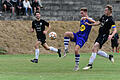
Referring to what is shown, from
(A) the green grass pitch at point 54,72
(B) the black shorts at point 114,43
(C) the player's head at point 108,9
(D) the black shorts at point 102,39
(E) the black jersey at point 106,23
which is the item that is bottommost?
(B) the black shorts at point 114,43

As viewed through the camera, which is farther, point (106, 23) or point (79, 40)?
point (106, 23)

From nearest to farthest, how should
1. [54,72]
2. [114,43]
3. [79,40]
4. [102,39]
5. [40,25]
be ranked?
[54,72], [79,40], [102,39], [40,25], [114,43]

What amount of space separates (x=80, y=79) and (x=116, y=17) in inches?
968

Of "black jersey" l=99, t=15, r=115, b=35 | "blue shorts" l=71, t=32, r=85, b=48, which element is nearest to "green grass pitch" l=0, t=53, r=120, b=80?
"blue shorts" l=71, t=32, r=85, b=48

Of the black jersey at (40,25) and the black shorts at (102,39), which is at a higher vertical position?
the black shorts at (102,39)

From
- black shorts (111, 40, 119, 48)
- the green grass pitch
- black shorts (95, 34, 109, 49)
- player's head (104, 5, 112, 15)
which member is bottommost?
black shorts (111, 40, 119, 48)

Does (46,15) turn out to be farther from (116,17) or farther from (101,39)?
(101,39)

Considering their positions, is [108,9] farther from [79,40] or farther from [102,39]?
[79,40]

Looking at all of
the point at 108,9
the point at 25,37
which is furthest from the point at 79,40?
the point at 25,37

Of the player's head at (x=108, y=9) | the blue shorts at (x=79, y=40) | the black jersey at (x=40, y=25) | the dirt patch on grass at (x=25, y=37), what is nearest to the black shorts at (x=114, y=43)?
the dirt patch on grass at (x=25, y=37)

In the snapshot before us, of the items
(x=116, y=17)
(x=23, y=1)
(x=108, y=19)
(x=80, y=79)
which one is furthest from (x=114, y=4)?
(x=80, y=79)

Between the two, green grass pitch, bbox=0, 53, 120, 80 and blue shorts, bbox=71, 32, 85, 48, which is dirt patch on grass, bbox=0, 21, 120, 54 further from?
blue shorts, bbox=71, 32, 85, 48

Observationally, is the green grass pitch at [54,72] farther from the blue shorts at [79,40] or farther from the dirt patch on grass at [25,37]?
the dirt patch on grass at [25,37]

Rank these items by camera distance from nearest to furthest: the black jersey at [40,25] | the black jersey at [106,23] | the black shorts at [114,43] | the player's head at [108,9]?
the player's head at [108,9] → the black jersey at [106,23] → the black jersey at [40,25] → the black shorts at [114,43]
